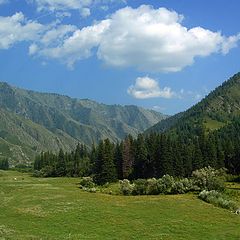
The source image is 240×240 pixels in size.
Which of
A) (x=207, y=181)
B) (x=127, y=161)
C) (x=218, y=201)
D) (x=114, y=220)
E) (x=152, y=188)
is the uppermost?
(x=127, y=161)

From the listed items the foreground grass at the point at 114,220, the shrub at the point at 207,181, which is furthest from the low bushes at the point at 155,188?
the foreground grass at the point at 114,220

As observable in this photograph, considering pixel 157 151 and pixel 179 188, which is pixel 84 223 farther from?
pixel 157 151

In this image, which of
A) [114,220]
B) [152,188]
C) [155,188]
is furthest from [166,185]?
[114,220]

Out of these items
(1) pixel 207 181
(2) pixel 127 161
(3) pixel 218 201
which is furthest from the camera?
(2) pixel 127 161

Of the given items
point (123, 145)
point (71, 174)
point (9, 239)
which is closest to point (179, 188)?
point (9, 239)

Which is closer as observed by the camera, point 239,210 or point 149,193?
point 239,210

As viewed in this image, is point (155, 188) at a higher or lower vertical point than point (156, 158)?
lower

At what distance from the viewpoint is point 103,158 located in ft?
433

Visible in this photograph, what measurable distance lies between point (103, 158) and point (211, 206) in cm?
6985

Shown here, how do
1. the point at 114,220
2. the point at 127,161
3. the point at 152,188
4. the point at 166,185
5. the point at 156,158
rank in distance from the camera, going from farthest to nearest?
the point at 127,161
the point at 156,158
the point at 166,185
the point at 152,188
the point at 114,220

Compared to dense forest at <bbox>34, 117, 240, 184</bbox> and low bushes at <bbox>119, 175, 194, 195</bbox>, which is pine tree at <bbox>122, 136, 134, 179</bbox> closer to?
dense forest at <bbox>34, 117, 240, 184</bbox>

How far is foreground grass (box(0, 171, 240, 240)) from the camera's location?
44.3 meters

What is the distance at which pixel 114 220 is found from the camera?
2039 inches

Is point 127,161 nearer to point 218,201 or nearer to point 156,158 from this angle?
point 156,158
